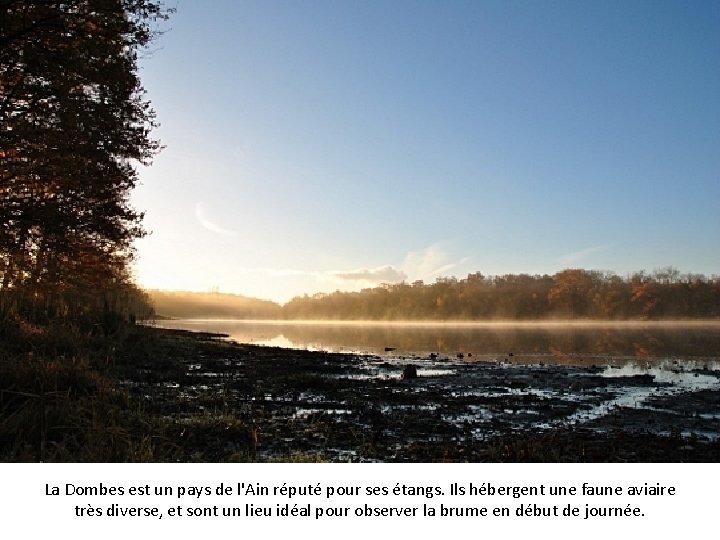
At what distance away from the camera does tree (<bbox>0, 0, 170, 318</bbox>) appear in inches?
554

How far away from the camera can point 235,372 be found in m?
24.0

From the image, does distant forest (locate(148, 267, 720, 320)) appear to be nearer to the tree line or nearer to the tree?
the tree line

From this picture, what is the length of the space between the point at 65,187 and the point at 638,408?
20.1 metres

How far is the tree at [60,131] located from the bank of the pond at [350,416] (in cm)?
464

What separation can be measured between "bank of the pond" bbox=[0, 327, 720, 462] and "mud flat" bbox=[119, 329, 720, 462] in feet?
0.15

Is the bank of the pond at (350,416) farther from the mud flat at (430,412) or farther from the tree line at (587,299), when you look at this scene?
the tree line at (587,299)

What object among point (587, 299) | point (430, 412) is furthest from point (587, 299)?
point (430, 412)

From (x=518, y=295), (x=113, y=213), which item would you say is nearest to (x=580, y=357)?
(x=113, y=213)

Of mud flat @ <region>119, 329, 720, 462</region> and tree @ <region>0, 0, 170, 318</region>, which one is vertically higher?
tree @ <region>0, 0, 170, 318</region>

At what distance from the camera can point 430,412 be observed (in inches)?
578

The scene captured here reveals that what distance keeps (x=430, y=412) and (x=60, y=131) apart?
47.4 ft

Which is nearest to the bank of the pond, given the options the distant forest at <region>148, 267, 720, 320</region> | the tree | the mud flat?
the mud flat

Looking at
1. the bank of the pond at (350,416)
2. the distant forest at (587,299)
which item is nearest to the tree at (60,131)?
the bank of the pond at (350,416)
